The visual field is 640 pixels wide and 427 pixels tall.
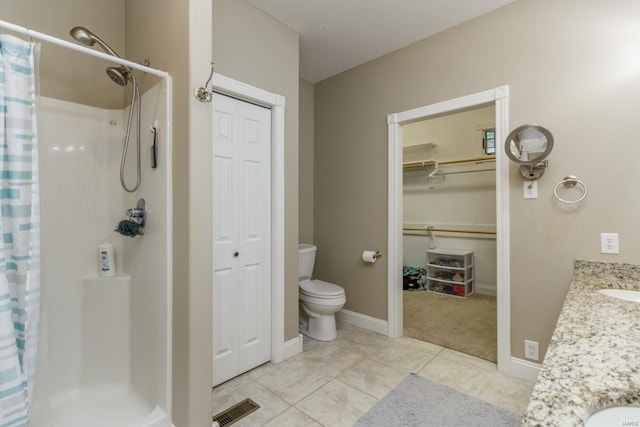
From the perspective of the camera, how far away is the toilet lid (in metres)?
2.55

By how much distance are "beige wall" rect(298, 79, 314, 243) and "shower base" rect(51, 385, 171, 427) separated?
193 cm

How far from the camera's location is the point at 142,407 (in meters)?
1.57

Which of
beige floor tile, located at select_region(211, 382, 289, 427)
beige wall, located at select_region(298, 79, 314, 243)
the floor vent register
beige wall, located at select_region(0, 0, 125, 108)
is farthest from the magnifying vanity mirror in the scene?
beige wall, located at select_region(0, 0, 125, 108)

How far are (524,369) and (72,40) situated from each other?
11.5 feet

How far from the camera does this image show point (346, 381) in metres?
2.02

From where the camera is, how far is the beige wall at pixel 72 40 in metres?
1.62

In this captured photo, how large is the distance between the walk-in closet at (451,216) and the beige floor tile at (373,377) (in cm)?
123

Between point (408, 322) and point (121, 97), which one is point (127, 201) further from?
point (408, 322)

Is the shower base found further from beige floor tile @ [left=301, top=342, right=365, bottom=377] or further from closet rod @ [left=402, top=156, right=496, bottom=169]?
closet rod @ [left=402, top=156, right=496, bottom=169]

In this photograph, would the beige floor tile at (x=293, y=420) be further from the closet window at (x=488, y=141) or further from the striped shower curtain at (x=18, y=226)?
the closet window at (x=488, y=141)

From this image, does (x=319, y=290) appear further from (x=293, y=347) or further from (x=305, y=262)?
(x=293, y=347)

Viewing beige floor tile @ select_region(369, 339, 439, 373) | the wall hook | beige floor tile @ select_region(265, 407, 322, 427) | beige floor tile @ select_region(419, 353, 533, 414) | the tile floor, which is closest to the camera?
the wall hook

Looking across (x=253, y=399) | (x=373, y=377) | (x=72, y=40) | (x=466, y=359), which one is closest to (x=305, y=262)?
(x=373, y=377)

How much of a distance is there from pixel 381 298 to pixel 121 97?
2.54 metres
